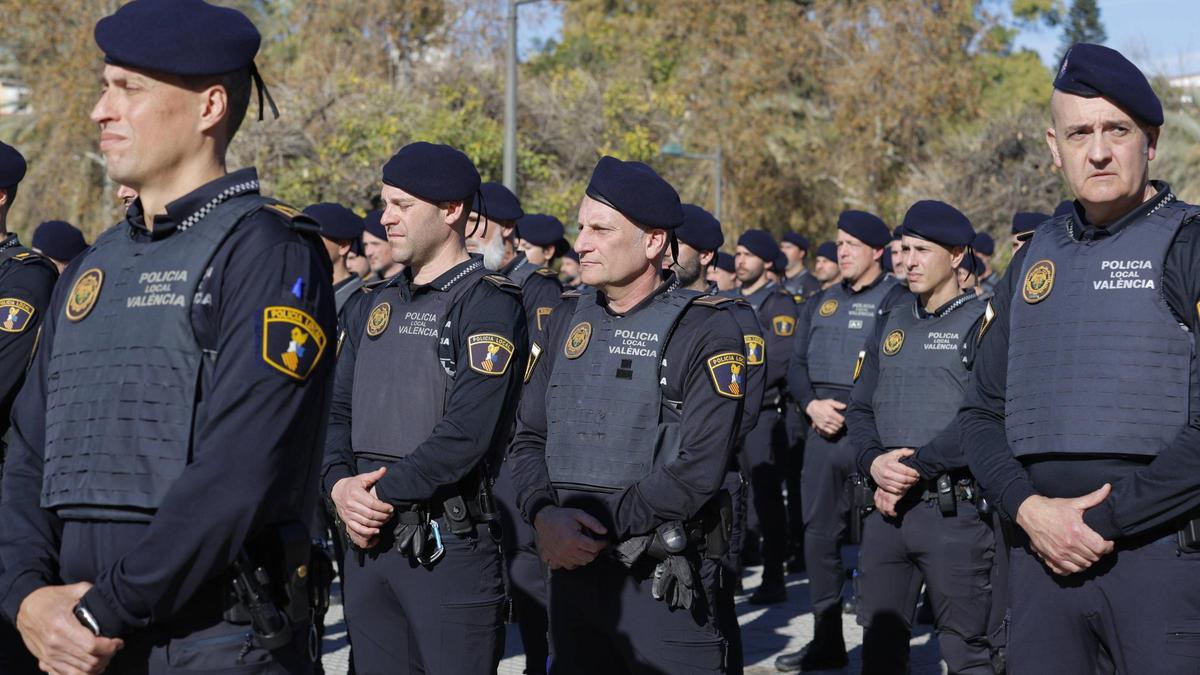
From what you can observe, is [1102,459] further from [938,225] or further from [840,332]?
[840,332]

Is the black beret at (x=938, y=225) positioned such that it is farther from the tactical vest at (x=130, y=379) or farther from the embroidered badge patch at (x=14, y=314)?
the tactical vest at (x=130, y=379)

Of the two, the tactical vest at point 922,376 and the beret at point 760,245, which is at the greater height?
the beret at point 760,245

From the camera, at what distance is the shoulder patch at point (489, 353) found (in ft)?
16.0

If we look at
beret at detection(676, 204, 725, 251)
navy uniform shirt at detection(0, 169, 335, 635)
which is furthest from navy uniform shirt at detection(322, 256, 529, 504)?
beret at detection(676, 204, 725, 251)

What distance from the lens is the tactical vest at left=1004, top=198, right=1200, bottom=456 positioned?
3740mm

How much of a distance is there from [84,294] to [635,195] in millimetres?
2239

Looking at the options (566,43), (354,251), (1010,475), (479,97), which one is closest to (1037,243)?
(1010,475)

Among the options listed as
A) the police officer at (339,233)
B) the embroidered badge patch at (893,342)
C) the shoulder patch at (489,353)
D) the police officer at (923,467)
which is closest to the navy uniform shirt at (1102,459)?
the police officer at (923,467)

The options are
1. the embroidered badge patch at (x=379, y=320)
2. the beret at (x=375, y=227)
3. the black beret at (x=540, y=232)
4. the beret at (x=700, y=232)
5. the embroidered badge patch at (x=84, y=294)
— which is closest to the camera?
the embroidered badge patch at (x=84, y=294)

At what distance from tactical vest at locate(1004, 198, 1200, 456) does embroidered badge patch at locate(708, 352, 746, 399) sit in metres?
0.96

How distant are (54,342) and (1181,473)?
2.82 m

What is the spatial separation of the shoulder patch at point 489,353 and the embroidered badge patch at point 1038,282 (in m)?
1.79

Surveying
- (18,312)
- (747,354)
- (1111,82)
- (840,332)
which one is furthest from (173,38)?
(840,332)

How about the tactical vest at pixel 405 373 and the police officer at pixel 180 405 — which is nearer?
the police officer at pixel 180 405
